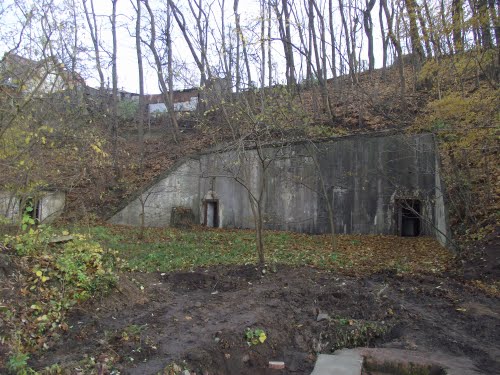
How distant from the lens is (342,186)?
51.9 ft

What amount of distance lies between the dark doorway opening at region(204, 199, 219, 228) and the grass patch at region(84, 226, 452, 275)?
335 cm

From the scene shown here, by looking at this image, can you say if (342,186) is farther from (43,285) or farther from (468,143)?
(43,285)

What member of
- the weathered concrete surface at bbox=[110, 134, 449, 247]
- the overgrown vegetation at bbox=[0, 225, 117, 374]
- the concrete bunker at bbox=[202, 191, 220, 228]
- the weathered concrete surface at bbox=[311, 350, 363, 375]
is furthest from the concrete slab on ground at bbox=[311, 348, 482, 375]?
the concrete bunker at bbox=[202, 191, 220, 228]

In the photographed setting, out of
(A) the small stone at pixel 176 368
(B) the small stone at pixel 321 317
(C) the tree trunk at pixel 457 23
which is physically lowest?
(A) the small stone at pixel 176 368

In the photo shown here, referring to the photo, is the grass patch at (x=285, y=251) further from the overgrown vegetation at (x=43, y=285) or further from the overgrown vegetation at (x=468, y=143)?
the overgrown vegetation at (x=43, y=285)

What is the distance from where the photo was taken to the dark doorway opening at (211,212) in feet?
63.6

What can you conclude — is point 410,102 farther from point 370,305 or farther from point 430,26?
point 370,305

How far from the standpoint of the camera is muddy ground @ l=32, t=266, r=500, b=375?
487 cm

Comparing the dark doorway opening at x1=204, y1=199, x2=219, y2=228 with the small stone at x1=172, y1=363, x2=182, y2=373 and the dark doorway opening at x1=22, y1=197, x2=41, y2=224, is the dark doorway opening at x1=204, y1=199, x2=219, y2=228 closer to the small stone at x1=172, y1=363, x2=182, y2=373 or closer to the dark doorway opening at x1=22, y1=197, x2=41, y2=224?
the dark doorway opening at x1=22, y1=197, x2=41, y2=224

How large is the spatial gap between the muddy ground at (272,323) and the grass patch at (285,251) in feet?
4.98

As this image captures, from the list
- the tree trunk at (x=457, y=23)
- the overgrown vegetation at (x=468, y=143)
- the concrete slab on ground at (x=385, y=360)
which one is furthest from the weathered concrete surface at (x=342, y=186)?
the concrete slab on ground at (x=385, y=360)

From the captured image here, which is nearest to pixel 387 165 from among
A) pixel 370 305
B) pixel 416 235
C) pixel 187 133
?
pixel 416 235

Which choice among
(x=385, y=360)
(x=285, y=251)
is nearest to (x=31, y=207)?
(x=385, y=360)

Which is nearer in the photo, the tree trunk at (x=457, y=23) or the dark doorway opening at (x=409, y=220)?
the tree trunk at (x=457, y=23)
